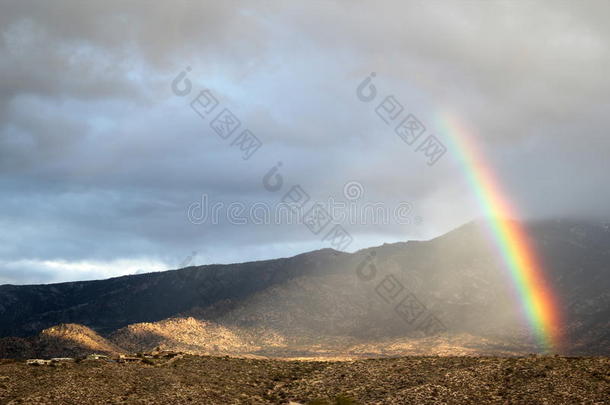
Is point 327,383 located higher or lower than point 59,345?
lower

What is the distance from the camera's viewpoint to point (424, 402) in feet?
203

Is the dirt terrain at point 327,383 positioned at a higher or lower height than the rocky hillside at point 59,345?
lower

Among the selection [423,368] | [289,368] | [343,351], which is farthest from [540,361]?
[343,351]

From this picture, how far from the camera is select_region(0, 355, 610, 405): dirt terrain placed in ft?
205

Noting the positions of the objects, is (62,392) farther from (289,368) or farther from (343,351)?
(343,351)

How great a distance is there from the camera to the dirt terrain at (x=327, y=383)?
6247cm

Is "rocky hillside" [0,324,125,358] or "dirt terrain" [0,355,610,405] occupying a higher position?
"rocky hillside" [0,324,125,358]

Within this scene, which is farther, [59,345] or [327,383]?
[59,345]

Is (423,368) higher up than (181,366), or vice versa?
(181,366)

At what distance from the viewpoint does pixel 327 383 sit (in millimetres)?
74250

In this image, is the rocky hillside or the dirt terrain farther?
the rocky hillside

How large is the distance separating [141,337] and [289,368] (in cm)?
11505

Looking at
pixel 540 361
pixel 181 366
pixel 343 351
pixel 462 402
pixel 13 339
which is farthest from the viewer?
pixel 343 351

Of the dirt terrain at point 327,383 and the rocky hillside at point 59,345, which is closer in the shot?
the dirt terrain at point 327,383
